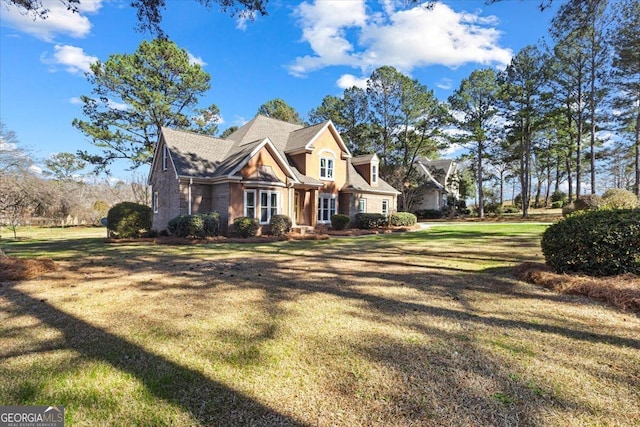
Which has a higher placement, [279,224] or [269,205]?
[269,205]

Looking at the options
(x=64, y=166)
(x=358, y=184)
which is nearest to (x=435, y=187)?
(x=358, y=184)

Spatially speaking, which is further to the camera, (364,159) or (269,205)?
(364,159)

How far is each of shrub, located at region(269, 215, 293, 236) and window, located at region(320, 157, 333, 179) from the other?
6.45 metres

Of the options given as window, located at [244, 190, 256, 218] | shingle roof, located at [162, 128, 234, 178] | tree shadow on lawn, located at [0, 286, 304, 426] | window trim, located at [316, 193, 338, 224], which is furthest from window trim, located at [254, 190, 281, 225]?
tree shadow on lawn, located at [0, 286, 304, 426]

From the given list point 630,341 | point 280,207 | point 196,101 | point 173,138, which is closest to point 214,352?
point 630,341

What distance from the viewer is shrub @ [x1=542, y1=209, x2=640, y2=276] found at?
6.68 metres

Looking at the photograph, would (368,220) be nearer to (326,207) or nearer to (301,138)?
(326,207)

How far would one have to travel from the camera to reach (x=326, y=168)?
25.5 m

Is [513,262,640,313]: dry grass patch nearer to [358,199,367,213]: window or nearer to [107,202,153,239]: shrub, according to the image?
[107,202,153,239]: shrub

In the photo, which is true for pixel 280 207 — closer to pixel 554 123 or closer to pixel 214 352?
pixel 214 352

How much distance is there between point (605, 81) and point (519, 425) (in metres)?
39.3

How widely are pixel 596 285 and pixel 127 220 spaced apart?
18869 mm

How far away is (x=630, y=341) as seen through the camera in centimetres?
419

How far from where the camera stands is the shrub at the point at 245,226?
18.4 metres
